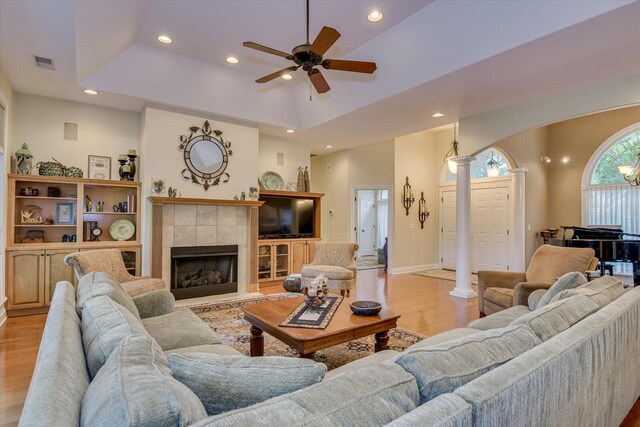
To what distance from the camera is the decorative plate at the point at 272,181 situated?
22.0 feet

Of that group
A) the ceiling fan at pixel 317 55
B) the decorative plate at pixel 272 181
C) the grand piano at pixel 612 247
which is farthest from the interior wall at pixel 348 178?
the ceiling fan at pixel 317 55

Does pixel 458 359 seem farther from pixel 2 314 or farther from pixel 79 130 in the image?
pixel 79 130

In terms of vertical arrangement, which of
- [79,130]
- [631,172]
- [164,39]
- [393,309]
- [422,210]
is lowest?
[393,309]

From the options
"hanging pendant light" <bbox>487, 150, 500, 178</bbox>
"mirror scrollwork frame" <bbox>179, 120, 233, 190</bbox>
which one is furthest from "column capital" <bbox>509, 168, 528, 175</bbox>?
"mirror scrollwork frame" <bbox>179, 120, 233, 190</bbox>

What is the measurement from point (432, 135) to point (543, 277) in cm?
553

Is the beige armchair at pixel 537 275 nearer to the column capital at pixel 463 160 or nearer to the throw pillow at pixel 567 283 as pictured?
the throw pillow at pixel 567 283

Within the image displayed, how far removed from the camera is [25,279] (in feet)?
14.0

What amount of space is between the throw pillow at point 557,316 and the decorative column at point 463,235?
3.65m

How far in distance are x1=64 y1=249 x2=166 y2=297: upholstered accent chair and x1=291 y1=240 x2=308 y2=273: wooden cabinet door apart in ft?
9.49

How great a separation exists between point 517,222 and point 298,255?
4.70m

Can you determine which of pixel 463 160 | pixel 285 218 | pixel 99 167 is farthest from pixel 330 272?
pixel 99 167

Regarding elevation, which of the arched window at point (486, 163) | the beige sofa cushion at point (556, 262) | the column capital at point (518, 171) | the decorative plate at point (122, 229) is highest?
the arched window at point (486, 163)

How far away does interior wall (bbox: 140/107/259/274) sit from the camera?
16.0 ft

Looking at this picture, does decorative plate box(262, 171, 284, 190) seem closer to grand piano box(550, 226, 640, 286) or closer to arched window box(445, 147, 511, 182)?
arched window box(445, 147, 511, 182)
